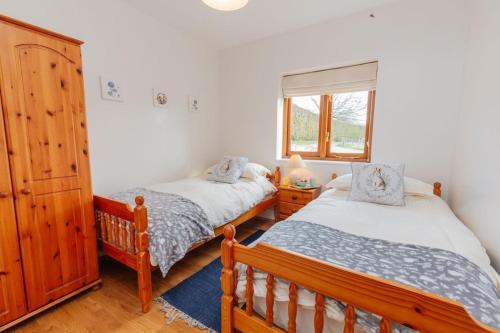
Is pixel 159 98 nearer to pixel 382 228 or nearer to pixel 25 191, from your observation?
pixel 25 191

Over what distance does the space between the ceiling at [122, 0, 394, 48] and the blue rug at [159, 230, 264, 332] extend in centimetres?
267

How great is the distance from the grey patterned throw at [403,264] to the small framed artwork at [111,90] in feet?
6.86

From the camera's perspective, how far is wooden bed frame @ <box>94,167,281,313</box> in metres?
1.58

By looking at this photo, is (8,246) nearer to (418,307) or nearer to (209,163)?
(418,307)

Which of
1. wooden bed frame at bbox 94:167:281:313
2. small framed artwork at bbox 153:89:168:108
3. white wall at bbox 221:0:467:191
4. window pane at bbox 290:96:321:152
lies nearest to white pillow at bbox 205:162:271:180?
window pane at bbox 290:96:321:152

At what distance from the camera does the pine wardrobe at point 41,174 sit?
138 cm

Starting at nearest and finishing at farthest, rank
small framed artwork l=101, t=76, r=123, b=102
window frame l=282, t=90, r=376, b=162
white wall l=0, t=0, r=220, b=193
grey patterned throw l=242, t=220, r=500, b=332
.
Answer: grey patterned throw l=242, t=220, r=500, b=332 → white wall l=0, t=0, r=220, b=193 → small framed artwork l=101, t=76, r=123, b=102 → window frame l=282, t=90, r=376, b=162

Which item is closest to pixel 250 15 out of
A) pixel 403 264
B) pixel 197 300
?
pixel 403 264

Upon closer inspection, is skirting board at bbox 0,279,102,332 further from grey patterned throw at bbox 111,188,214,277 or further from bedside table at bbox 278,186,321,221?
bedside table at bbox 278,186,321,221

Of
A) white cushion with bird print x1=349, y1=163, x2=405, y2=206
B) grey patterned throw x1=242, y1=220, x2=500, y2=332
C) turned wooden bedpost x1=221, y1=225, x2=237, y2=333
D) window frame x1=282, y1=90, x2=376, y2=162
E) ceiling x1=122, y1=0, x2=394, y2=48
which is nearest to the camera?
grey patterned throw x1=242, y1=220, x2=500, y2=332

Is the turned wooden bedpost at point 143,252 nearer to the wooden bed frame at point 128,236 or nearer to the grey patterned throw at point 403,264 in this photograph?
the wooden bed frame at point 128,236

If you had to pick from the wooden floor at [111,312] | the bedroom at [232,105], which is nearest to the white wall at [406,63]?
the bedroom at [232,105]

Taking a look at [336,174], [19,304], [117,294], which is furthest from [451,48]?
[19,304]

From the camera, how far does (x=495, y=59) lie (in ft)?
4.95
